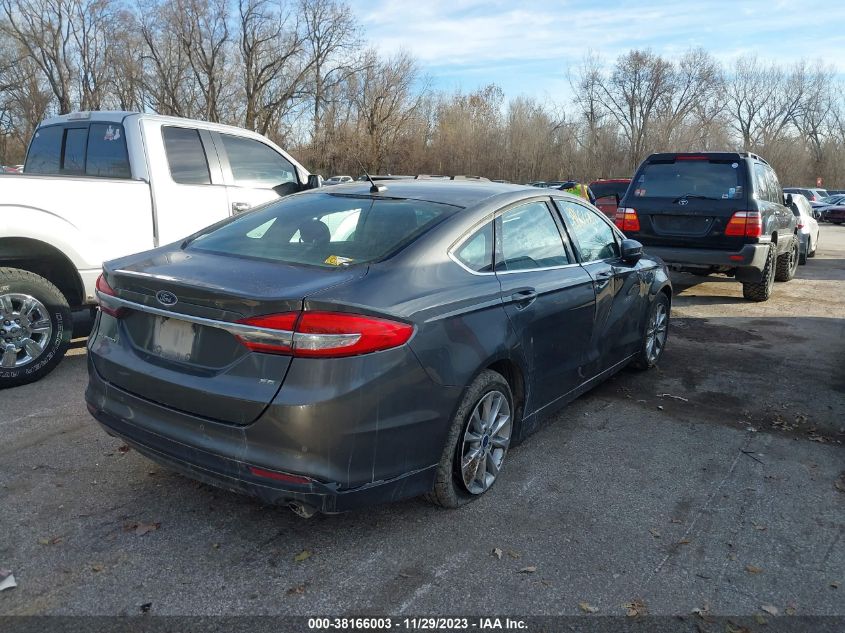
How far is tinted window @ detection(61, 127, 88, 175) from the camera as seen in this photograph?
647cm

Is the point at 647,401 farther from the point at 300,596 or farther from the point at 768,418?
the point at 300,596

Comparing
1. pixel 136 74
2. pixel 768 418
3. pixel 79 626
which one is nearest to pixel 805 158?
pixel 136 74

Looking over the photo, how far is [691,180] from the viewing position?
9.38 m

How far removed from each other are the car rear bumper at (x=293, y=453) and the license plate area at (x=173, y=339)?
0.79ft

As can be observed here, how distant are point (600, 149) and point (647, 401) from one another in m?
52.1

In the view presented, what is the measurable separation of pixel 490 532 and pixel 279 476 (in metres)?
1.14

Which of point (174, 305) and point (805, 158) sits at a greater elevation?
point (805, 158)

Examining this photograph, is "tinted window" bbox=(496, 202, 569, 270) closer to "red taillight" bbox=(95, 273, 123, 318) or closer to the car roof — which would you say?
the car roof

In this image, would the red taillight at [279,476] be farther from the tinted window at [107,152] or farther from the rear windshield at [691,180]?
the rear windshield at [691,180]

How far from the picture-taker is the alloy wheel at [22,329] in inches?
201

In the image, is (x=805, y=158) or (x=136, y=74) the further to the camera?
(x=805, y=158)

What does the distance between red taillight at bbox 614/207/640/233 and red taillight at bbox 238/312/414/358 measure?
7.68 m

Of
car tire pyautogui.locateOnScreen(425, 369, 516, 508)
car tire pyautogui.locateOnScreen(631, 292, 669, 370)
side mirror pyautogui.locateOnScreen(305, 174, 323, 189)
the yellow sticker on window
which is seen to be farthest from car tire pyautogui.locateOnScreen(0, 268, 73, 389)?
car tire pyautogui.locateOnScreen(631, 292, 669, 370)

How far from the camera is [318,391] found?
8.98 feet
